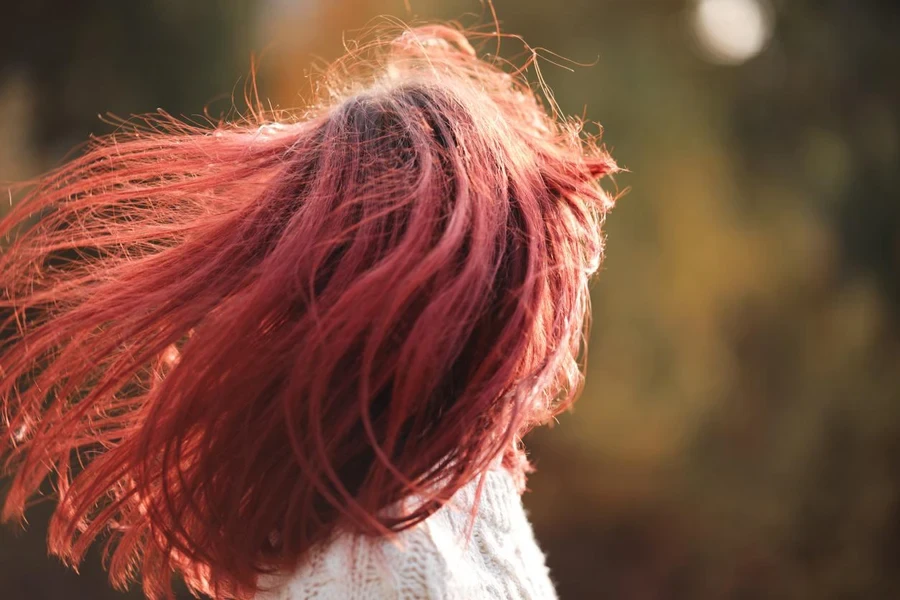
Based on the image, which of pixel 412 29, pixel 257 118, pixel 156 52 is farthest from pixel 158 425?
pixel 156 52

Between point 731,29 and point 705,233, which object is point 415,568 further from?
point 731,29

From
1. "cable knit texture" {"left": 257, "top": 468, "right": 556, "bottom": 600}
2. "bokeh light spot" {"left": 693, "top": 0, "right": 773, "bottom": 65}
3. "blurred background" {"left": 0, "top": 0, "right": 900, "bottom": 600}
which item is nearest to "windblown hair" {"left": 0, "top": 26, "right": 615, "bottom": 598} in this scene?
"cable knit texture" {"left": 257, "top": 468, "right": 556, "bottom": 600}

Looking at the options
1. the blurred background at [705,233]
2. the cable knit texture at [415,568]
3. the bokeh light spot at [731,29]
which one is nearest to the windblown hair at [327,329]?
the cable knit texture at [415,568]

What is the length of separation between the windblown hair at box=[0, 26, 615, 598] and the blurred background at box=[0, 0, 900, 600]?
2745 mm

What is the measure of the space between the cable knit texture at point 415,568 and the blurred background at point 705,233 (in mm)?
2931

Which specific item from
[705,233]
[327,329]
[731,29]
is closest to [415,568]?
[327,329]

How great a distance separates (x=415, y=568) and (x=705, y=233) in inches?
128

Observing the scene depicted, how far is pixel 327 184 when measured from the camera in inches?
32.5

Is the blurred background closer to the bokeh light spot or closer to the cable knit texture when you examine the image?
the bokeh light spot

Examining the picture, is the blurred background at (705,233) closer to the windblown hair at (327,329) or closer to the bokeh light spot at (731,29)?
the bokeh light spot at (731,29)

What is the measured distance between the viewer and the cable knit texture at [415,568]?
750 millimetres

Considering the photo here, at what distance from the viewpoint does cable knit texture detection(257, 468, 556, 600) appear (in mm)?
750

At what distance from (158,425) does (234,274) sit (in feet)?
0.57

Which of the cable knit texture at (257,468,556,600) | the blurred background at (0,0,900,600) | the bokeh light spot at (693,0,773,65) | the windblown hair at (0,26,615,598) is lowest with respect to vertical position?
the cable knit texture at (257,468,556,600)
